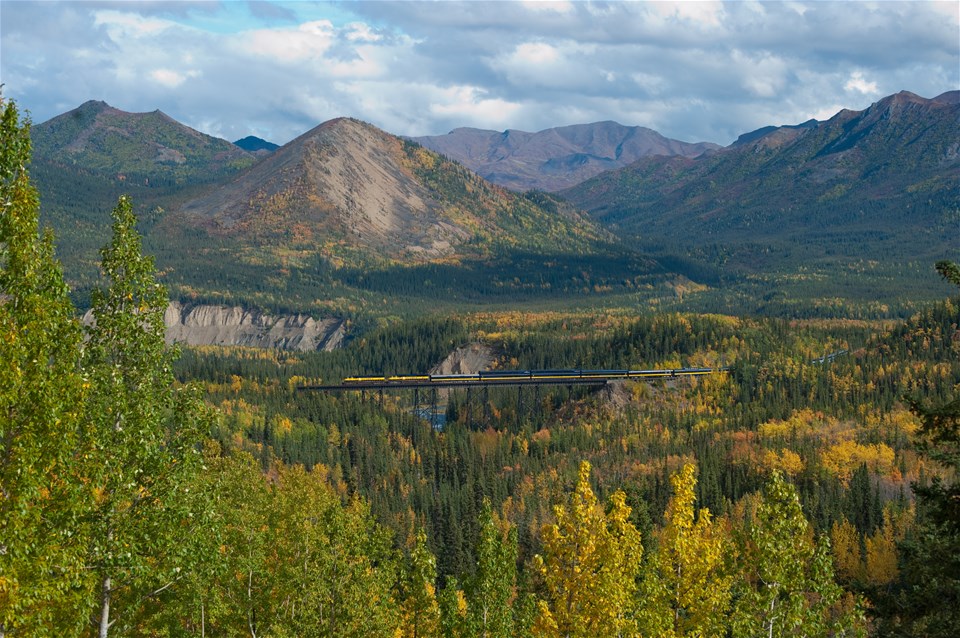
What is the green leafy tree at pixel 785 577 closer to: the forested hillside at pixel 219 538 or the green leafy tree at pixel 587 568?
the forested hillside at pixel 219 538

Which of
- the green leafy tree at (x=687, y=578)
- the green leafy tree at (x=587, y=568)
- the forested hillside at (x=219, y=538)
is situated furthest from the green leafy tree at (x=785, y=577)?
the green leafy tree at (x=587, y=568)

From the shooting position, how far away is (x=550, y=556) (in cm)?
3894

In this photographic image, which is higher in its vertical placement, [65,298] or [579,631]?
[65,298]

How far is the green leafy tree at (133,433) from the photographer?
30500 mm

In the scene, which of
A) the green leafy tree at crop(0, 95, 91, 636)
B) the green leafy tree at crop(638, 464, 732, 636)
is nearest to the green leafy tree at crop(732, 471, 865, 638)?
the green leafy tree at crop(638, 464, 732, 636)

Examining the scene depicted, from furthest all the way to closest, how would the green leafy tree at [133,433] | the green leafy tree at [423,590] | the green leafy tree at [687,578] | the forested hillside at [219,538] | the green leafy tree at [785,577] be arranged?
the green leafy tree at [423,590] < the green leafy tree at [687,578] < the green leafy tree at [785,577] < the green leafy tree at [133,433] < the forested hillside at [219,538]

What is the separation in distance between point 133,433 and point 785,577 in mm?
20194

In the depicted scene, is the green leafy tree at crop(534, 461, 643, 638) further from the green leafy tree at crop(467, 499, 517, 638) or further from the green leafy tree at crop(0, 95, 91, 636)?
the green leafy tree at crop(0, 95, 91, 636)

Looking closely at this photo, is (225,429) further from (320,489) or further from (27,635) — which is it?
(27,635)

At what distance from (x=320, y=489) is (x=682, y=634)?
159 ft

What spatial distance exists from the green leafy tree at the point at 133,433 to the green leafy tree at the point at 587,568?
1302 cm

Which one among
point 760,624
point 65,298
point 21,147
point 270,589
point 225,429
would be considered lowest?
point 225,429

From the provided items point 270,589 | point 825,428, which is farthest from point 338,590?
point 825,428

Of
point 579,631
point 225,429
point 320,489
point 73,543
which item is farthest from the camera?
point 225,429
